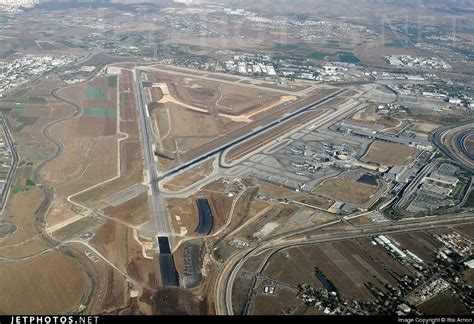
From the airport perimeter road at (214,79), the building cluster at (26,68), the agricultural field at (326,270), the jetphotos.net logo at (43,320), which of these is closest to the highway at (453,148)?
the agricultural field at (326,270)

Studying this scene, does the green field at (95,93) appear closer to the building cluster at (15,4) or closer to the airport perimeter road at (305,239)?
the airport perimeter road at (305,239)

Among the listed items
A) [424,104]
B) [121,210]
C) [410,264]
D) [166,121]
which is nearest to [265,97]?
[166,121]

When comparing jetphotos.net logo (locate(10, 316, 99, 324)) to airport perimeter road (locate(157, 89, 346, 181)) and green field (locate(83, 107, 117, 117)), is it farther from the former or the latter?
green field (locate(83, 107, 117, 117))

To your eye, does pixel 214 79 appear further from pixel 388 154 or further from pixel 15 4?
pixel 15 4

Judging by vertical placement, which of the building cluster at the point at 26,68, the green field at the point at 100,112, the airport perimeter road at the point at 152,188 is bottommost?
the airport perimeter road at the point at 152,188

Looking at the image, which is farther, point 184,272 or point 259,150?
point 259,150

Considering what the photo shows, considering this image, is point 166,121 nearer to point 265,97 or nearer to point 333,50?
point 265,97
